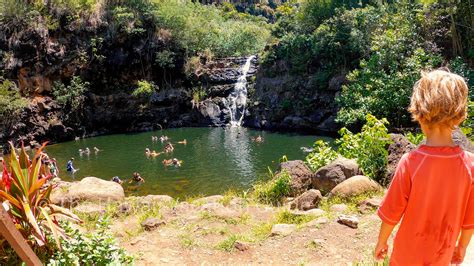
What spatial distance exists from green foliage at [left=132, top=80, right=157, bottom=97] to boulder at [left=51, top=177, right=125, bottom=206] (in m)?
22.5

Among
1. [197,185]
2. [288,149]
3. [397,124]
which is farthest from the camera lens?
[288,149]

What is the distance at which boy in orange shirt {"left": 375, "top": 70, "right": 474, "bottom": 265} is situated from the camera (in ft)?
6.83

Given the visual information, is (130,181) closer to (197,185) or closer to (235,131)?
(197,185)

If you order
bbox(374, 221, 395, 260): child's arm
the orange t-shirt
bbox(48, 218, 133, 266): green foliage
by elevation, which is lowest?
bbox(48, 218, 133, 266): green foliage

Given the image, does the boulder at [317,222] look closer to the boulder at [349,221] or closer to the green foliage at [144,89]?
the boulder at [349,221]

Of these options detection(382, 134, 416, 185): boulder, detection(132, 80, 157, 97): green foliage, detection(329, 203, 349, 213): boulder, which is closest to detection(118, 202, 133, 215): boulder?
detection(329, 203, 349, 213): boulder

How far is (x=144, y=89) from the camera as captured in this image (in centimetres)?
3148

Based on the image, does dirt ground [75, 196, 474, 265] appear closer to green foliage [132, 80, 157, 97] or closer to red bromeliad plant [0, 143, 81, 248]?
red bromeliad plant [0, 143, 81, 248]

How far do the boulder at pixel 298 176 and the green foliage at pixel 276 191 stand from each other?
5.2 inches

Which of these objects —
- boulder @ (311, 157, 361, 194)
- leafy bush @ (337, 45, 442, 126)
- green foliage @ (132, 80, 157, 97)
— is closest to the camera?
boulder @ (311, 157, 361, 194)

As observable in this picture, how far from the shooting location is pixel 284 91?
29.7 metres

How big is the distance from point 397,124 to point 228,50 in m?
20.6

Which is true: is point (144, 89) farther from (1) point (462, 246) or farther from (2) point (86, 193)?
(1) point (462, 246)

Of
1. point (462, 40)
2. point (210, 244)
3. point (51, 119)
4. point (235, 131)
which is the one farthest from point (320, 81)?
point (210, 244)
